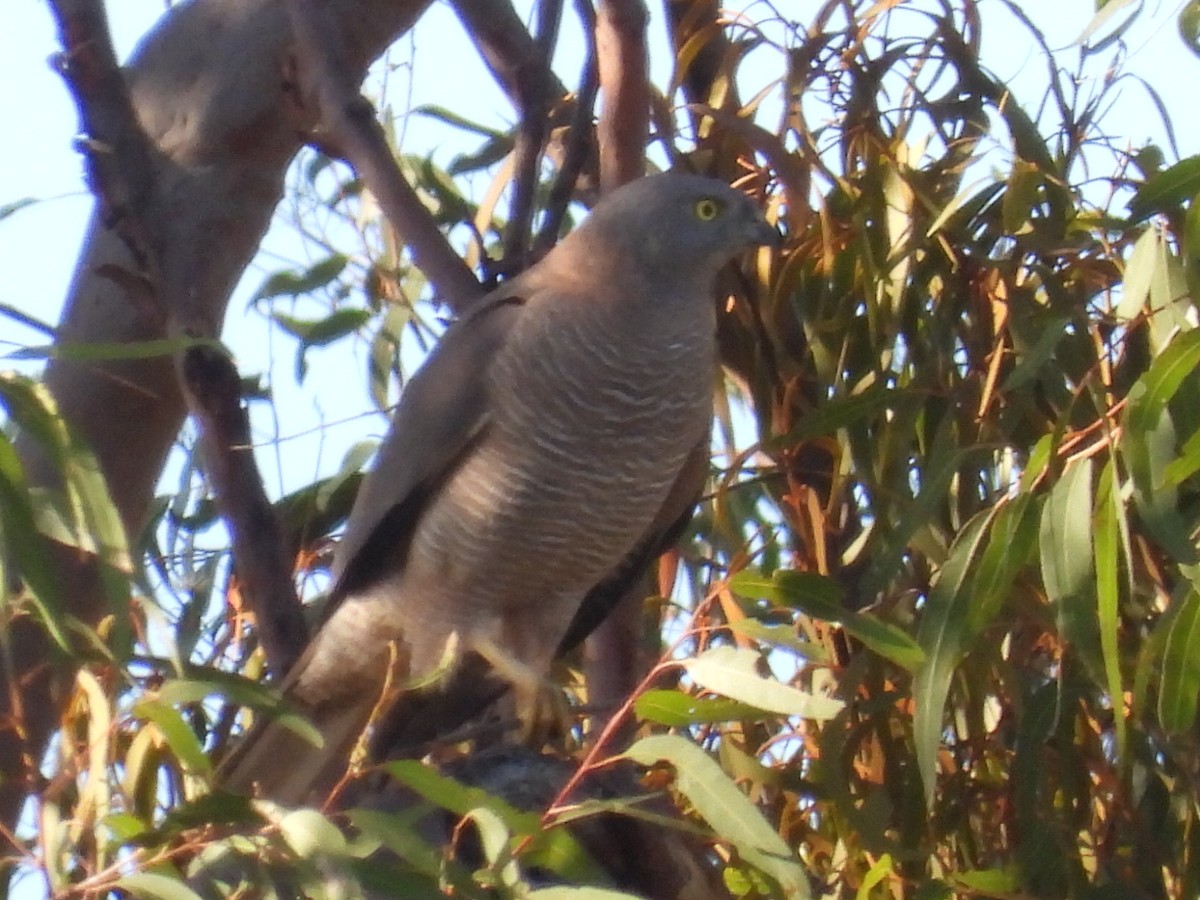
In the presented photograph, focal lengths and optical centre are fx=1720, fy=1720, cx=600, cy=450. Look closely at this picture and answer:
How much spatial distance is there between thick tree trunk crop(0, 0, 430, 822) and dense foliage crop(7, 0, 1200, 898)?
0.18 metres

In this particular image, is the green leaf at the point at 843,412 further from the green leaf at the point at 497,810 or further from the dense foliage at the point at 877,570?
the green leaf at the point at 497,810

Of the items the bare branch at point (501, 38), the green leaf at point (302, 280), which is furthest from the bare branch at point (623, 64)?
the green leaf at point (302, 280)

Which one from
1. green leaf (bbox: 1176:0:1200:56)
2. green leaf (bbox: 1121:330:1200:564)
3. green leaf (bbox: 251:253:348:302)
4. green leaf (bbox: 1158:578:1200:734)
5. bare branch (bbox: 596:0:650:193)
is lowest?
green leaf (bbox: 1158:578:1200:734)

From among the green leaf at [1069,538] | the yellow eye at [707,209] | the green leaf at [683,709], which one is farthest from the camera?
the yellow eye at [707,209]

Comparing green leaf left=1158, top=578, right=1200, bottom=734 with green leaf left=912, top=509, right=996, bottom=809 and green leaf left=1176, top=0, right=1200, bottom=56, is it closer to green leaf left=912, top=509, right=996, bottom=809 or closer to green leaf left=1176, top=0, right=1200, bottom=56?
green leaf left=912, top=509, right=996, bottom=809

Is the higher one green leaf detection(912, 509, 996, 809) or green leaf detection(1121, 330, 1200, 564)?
green leaf detection(1121, 330, 1200, 564)

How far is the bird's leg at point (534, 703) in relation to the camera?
86.7 inches

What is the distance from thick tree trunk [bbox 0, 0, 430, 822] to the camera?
202cm

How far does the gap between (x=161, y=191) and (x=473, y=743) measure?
2.88 ft

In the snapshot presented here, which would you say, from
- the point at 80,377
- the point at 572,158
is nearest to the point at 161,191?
the point at 80,377

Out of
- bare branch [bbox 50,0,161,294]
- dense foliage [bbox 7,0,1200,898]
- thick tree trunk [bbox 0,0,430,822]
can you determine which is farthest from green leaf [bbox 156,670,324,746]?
bare branch [bbox 50,0,161,294]

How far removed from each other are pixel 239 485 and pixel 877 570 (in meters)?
0.70

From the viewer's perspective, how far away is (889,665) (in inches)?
80.0

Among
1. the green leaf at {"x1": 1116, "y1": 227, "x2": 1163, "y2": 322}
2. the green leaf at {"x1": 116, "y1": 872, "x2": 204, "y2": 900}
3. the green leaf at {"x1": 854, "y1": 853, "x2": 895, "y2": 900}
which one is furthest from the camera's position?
the green leaf at {"x1": 854, "y1": 853, "x2": 895, "y2": 900}
